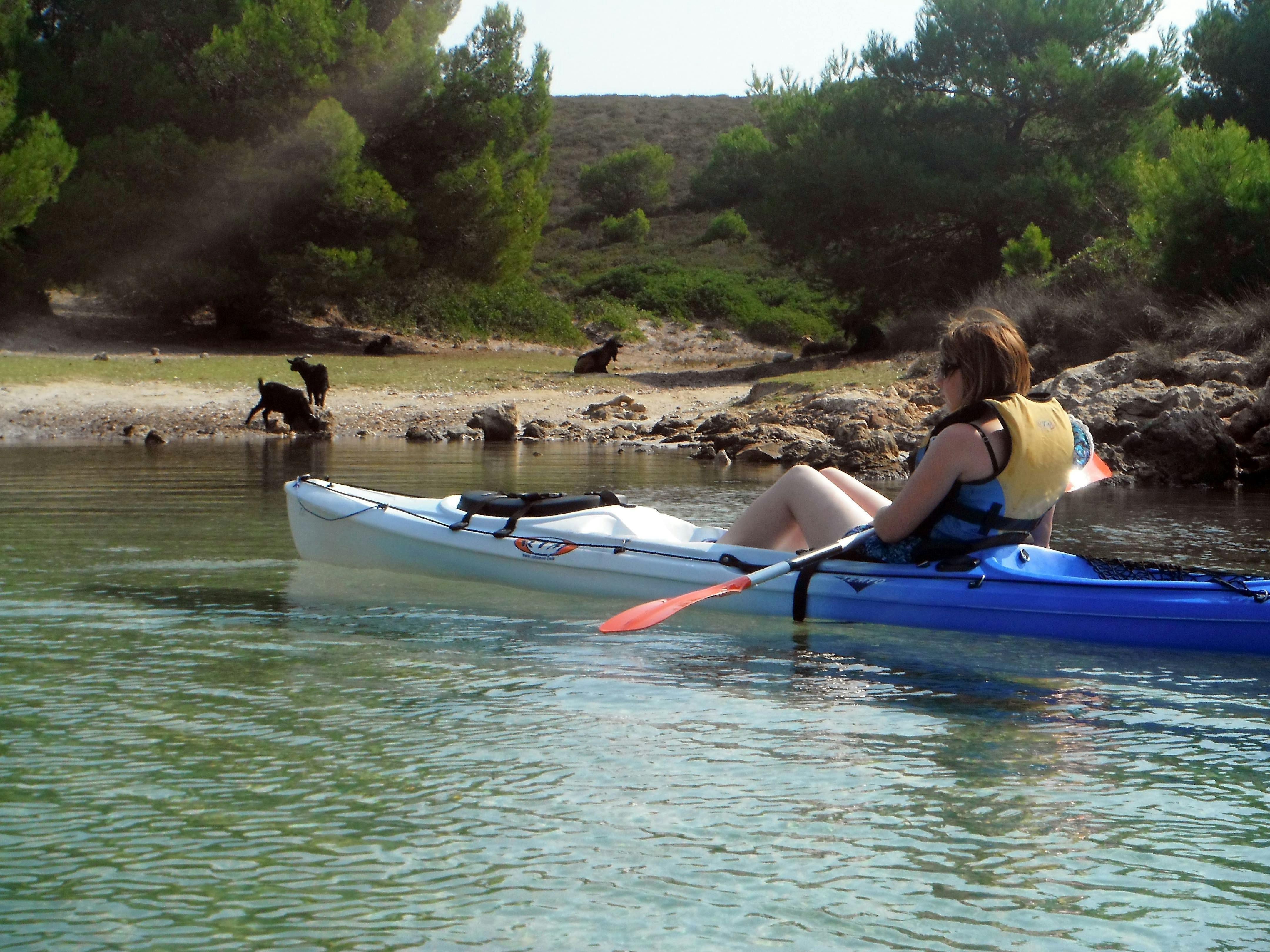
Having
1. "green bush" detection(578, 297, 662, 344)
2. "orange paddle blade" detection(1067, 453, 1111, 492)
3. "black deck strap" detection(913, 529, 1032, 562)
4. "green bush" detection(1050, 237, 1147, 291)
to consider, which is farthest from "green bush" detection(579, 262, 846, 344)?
"black deck strap" detection(913, 529, 1032, 562)

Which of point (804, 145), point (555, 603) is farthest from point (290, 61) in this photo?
point (555, 603)

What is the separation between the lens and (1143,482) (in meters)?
10.5

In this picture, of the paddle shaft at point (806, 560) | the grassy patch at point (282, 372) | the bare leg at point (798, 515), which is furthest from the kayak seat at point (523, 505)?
the grassy patch at point (282, 372)

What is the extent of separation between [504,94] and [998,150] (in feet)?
27.4

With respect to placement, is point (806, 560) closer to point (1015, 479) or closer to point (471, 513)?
point (1015, 479)

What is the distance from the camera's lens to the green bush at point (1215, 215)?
13383 mm

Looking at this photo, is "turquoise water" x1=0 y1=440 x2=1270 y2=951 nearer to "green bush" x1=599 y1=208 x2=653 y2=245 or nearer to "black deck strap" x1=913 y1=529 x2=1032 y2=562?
"black deck strap" x1=913 y1=529 x2=1032 y2=562

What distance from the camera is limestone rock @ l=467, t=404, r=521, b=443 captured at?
48.4 ft

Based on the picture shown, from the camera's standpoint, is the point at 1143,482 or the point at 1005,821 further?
the point at 1143,482

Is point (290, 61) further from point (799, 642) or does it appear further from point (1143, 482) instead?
point (799, 642)

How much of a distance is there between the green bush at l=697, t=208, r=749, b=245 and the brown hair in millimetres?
32828

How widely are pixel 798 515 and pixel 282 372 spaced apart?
1412cm

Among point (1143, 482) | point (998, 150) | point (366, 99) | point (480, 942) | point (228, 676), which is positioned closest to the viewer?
point (480, 942)

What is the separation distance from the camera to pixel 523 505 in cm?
573
